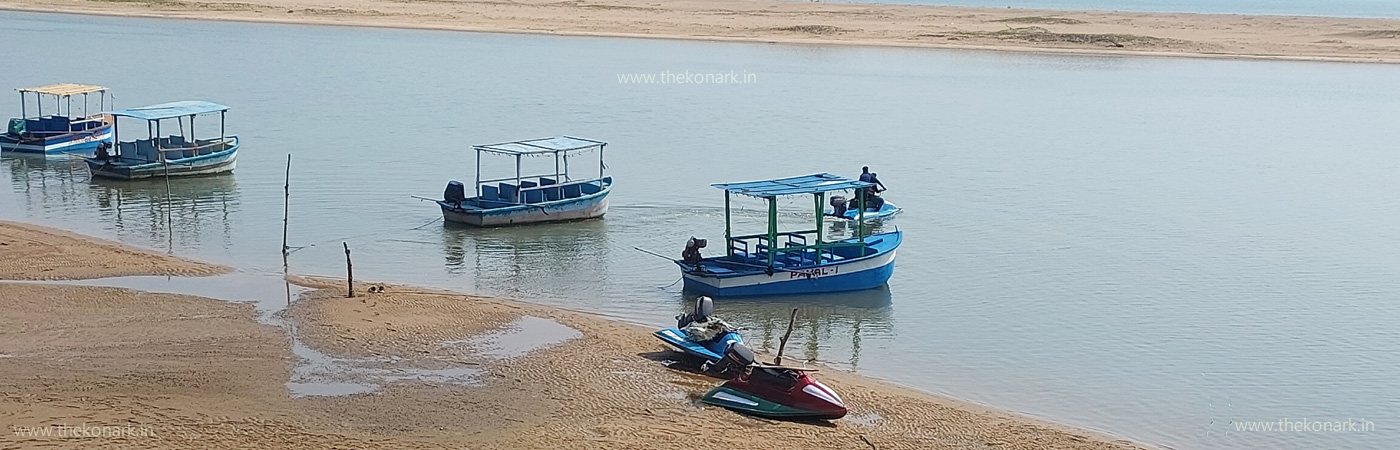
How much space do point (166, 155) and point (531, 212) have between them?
36.7ft

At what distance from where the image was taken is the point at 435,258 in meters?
27.7

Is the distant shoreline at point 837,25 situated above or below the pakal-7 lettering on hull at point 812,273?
above

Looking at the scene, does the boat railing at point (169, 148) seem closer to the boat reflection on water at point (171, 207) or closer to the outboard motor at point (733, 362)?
the boat reflection on water at point (171, 207)

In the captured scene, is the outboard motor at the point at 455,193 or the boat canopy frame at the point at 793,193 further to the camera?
the outboard motor at the point at 455,193

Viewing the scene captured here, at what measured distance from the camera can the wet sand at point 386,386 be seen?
53.9 feet

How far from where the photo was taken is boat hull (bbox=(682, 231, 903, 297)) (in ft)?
80.7

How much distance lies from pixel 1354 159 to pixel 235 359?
121 ft

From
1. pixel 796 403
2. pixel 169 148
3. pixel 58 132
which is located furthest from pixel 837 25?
pixel 796 403

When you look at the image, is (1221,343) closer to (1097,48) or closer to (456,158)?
A: (456,158)

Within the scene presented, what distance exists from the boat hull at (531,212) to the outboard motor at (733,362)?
39.4 feet

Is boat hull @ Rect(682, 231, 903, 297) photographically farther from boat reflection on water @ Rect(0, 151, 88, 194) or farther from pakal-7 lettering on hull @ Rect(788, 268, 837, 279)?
→ boat reflection on water @ Rect(0, 151, 88, 194)

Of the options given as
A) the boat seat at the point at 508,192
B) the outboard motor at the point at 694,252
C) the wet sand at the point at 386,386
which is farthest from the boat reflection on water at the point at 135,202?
the outboard motor at the point at 694,252

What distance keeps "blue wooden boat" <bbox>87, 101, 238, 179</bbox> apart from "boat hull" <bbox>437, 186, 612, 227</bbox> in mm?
8397

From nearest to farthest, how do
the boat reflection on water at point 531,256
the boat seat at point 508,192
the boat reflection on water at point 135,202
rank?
the boat reflection on water at point 531,256 < the boat reflection on water at point 135,202 < the boat seat at point 508,192
